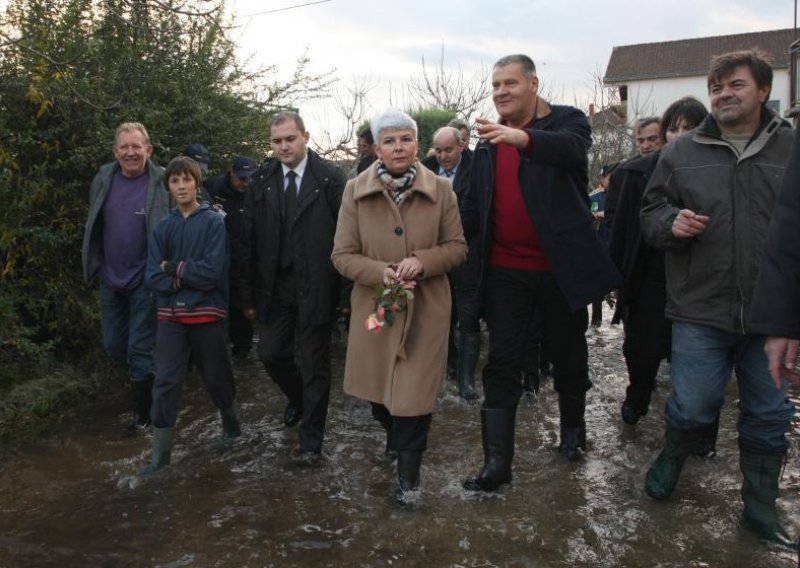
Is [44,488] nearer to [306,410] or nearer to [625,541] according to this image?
[306,410]

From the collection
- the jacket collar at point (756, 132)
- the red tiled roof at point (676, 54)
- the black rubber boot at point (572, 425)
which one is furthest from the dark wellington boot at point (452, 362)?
the red tiled roof at point (676, 54)

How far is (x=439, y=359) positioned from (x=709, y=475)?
1.73 metres

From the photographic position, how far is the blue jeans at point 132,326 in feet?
17.6

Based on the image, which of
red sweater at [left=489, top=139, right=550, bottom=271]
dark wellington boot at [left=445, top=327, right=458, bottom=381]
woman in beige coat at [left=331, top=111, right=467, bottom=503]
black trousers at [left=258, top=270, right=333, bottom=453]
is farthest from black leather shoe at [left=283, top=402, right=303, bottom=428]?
red sweater at [left=489, top=139, right=550, bottom=271]

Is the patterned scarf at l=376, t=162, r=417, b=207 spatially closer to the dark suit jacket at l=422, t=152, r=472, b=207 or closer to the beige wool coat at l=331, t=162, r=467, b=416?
the beige wool coat at l=331, t=162, r=467, b=416

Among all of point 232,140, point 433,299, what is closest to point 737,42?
point 232,140

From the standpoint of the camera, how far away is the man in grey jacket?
3492 millimetres

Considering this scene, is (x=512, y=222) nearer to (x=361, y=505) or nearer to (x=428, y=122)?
(x=361, y=505)

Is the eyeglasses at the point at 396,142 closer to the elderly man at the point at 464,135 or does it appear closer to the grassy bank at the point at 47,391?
the elderly man at the point at 464,135

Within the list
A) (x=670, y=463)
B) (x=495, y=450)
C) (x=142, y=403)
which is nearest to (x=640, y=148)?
(x=670, y=463)

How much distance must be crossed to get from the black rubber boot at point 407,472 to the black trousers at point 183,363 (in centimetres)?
144

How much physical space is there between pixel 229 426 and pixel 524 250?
231 centimetres

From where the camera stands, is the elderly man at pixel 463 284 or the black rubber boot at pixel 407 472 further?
the elderly man at pixel 463 284

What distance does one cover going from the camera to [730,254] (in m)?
3.53
